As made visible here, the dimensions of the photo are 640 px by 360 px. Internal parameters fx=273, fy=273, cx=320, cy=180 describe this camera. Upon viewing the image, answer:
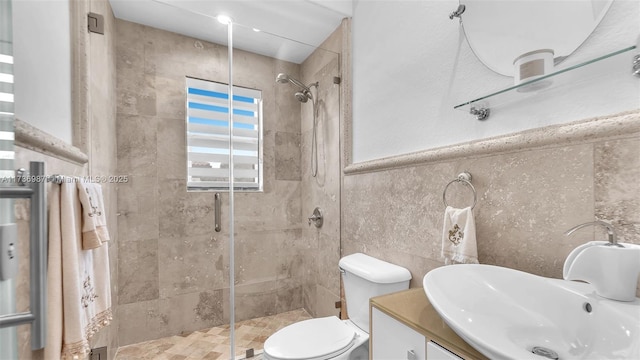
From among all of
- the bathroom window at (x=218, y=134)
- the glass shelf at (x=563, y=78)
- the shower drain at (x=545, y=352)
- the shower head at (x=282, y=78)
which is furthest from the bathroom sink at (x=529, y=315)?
the shower head at (x=282, y=78)

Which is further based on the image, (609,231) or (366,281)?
(366,281)

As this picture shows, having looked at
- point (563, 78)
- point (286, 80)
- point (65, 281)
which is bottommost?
point (65, 281)

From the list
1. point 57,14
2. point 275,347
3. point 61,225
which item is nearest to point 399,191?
point 275,347

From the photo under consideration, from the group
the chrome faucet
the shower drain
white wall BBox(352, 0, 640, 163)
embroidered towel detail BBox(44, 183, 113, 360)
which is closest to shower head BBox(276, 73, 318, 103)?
white wall BBox(352, 0, 640, 163)

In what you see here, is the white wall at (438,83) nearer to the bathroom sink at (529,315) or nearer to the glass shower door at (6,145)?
the bathroom sink at (529,315)

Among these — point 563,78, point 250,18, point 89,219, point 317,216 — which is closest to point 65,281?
point 89,219

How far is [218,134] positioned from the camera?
1859 mm

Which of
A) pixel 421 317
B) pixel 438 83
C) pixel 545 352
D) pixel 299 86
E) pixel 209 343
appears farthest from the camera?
pixel 299 86

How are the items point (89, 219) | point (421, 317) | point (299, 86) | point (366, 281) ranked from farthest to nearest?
point (299, 86) < point (366, 281) < point (89, 219) < point (421, 317)

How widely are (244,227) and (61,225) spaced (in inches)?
42.7

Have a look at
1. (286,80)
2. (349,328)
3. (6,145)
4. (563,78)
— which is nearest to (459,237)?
(563,78)

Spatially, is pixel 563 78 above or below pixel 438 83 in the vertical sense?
below

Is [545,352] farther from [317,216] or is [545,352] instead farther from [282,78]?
[282,78]

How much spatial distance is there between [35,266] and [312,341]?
44.9 inches
